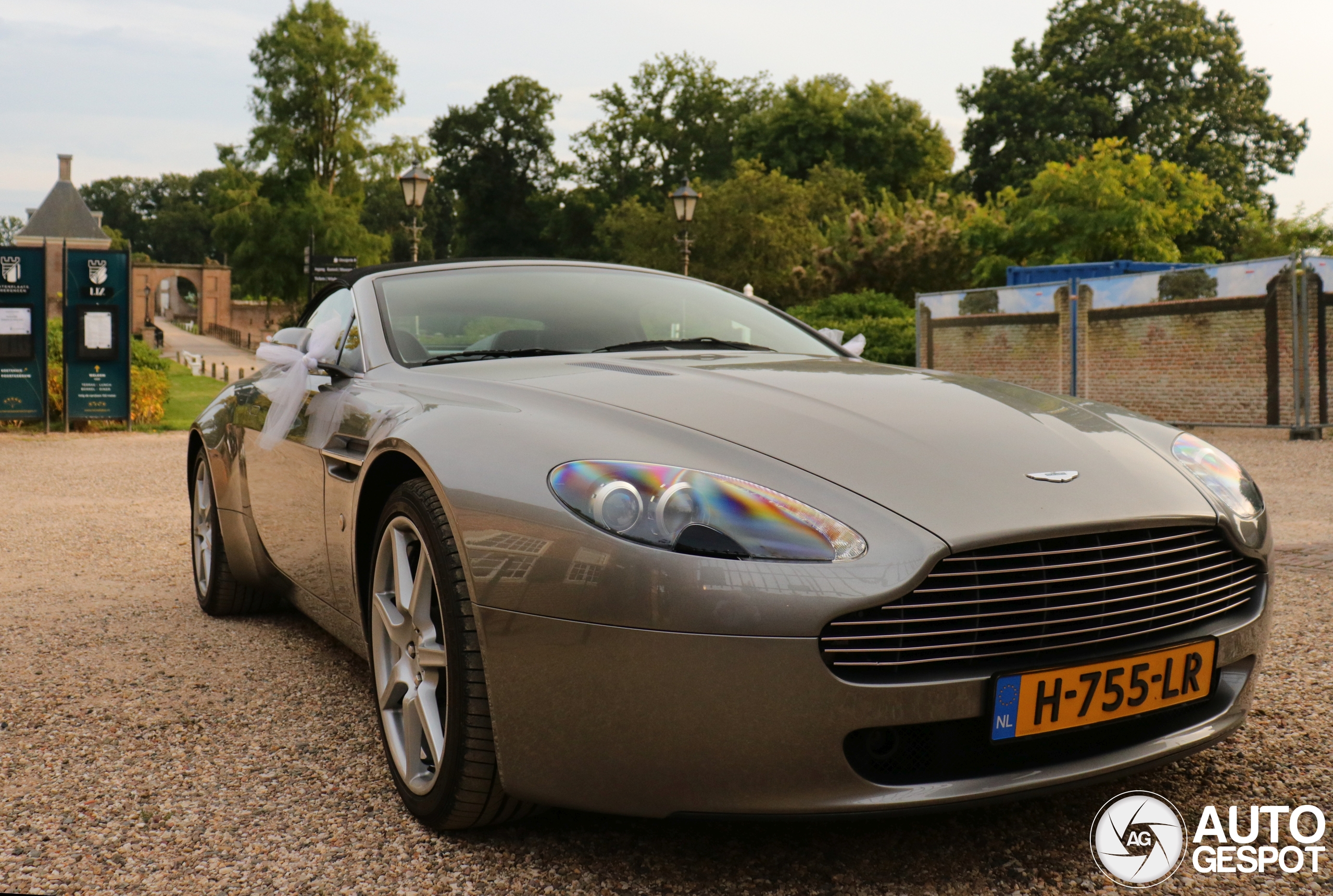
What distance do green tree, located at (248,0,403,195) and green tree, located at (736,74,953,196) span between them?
18656mm

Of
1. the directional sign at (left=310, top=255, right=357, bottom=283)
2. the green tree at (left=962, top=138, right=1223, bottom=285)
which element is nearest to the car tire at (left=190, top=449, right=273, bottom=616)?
the directional sign at (left=310, top=255, right=357, bottom=283)

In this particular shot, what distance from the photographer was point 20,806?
8.59 ft

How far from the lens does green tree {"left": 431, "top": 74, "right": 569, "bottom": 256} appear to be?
205 feet

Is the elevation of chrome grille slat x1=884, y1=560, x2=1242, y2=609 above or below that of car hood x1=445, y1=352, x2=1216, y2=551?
below

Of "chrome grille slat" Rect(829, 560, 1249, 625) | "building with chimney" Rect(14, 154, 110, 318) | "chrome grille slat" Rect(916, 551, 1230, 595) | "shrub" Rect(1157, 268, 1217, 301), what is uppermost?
"building with chimney" Rect(14, 154, 110, 318)

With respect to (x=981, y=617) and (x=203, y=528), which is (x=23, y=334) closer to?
(x=203, y=528)

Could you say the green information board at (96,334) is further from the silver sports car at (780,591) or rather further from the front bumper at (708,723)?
the front bumper at (708,723)

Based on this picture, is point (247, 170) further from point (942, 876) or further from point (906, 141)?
point (942, 876)

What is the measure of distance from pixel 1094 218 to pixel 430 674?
108 ft

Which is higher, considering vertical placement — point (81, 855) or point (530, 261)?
point (530, 261)

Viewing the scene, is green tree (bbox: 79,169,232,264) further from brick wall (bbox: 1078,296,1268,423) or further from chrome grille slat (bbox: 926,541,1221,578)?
chrome grille slat (bbox: 926,541,1221,578)

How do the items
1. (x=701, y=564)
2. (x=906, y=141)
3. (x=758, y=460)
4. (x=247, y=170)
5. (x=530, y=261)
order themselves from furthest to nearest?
1. (x=906, y=141)
2. (x=247, y=170)
3. (x=530, y=261)
4. (x=758, y=460)
5. (x=701, y=564)

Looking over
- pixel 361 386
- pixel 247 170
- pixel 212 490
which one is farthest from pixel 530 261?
pixel 247 170

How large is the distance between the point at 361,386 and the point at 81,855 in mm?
1311
